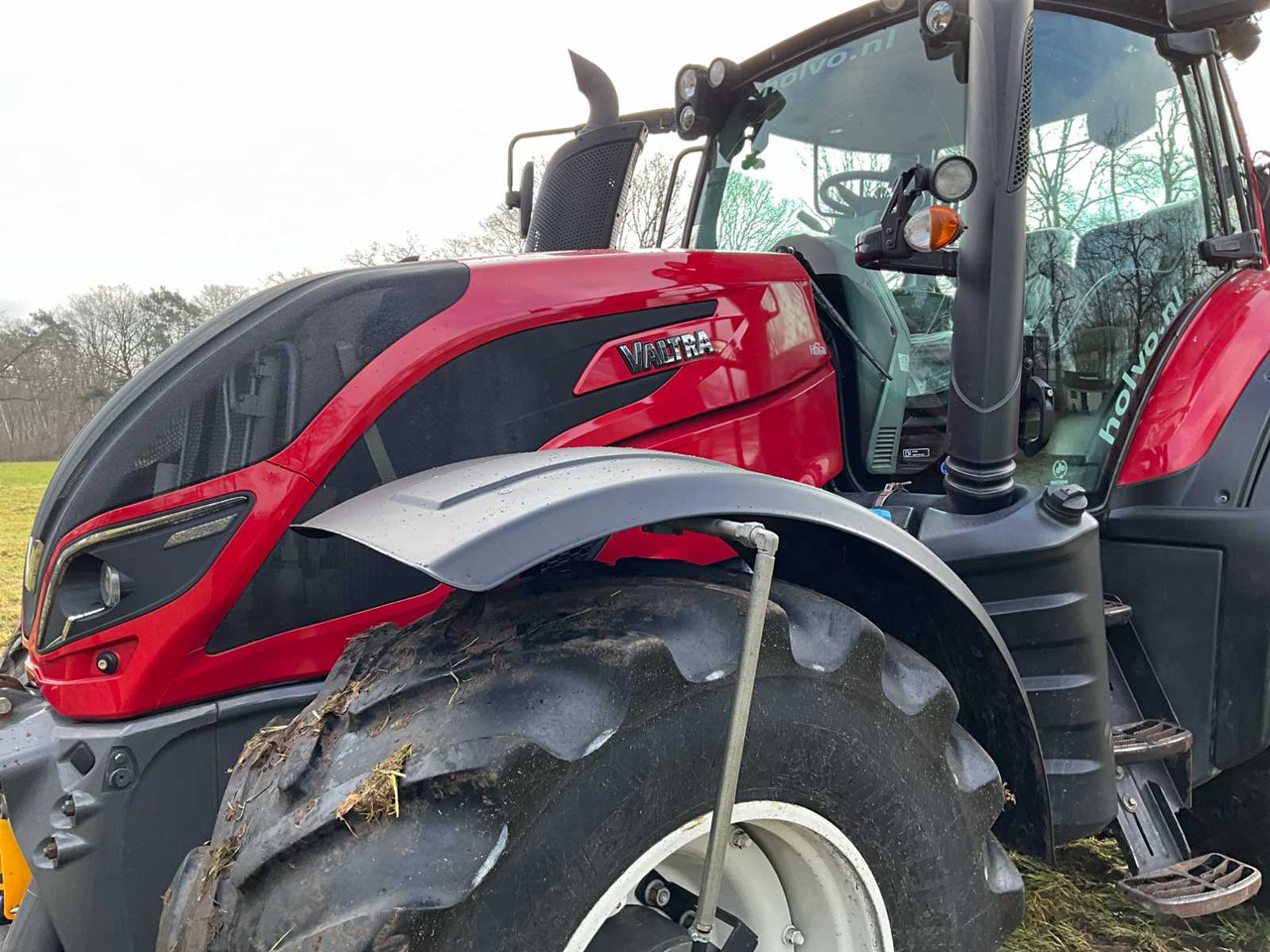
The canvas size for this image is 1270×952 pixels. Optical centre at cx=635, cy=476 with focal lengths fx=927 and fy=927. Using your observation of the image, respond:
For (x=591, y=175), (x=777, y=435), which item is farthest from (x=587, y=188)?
(x=777, y=435)

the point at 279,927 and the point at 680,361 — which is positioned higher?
the point at 680,361

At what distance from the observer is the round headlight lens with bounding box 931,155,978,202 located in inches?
65.6

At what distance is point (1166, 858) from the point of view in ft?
6.52

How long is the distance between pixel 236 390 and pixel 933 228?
4.11 feet

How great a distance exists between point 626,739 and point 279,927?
444mm

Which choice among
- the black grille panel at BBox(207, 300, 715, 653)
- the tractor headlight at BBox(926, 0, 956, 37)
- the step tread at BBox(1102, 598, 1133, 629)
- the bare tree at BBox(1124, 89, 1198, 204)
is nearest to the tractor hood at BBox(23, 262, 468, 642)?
the black grille panel at BBox(207, 300, 715, 653)

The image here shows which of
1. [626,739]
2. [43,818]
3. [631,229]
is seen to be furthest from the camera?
[631,229]

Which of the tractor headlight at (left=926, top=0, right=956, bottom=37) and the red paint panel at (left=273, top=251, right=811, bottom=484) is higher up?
the tractor headlight at (left=926, top=0, right=956, bottom=37)

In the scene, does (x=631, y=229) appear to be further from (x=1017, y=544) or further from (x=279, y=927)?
(x=279, y=927)

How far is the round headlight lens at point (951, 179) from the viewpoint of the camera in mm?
1665

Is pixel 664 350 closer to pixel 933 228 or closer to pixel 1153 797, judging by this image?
pixel 933 228

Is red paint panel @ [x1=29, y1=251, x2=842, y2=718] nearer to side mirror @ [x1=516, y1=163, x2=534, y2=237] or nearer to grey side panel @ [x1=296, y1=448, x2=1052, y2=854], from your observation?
grey side panel @ [x1=296, y1=448, x2=1052, y2=854]

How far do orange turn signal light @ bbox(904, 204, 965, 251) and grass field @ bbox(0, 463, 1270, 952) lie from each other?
1.80m

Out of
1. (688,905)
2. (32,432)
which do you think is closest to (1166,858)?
(688,905)
